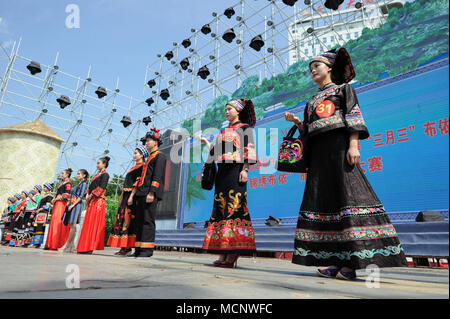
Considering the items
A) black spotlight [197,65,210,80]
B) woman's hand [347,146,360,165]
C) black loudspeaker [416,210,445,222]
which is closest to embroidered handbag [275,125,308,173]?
woman's hand [347,146,360,165]

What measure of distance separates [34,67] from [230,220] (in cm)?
1354

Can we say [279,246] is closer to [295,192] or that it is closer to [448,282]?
[295,192]

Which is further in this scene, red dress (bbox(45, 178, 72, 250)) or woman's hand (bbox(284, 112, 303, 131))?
red dress (bbox(45, 178, 72, 250))

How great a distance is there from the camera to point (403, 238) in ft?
A: 13.4

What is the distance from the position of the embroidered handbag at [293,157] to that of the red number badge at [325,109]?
0.79 feet

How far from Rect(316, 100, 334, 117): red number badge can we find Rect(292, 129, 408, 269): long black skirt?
118 mm

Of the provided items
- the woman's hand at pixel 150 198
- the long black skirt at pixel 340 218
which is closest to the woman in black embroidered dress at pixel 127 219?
the woman's hand at pixel 150 198

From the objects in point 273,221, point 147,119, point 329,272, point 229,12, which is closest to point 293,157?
point 329,272

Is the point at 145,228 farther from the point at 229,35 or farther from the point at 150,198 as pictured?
the point at 229,35

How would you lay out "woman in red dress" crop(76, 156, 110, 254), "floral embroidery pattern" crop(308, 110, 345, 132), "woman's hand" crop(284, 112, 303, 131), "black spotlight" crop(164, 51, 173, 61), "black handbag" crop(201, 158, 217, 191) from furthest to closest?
"black spotlight" crop(164, 51, 173, 61) < "woman in red dress" crop(76, 156, 110, 254) < "black handbag" crop(201, 158, 217, 191) < "woman's hand" crop(284, 112, 303, 131) < "floral embroidery pattern" crop(308, 110, 345, 132)

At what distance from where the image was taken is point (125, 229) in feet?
12.7

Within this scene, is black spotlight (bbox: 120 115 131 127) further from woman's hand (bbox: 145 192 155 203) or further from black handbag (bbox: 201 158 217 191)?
black handbag (bbox: 201 158 217 191)

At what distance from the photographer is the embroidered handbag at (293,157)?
2031mm

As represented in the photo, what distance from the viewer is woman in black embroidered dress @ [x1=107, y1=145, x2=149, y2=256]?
3.84 m
